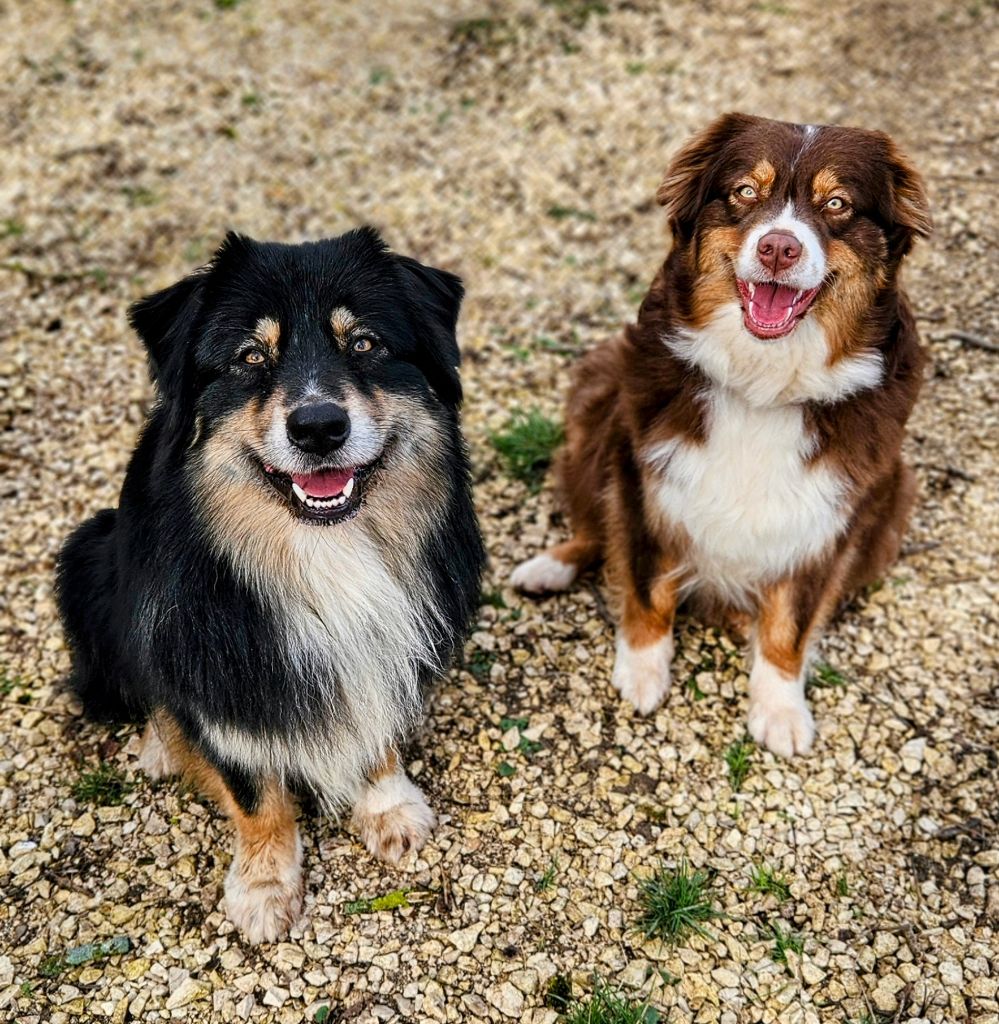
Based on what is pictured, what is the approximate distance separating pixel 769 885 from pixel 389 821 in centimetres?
135

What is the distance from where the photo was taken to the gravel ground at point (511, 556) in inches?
118

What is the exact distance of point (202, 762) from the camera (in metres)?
3.01

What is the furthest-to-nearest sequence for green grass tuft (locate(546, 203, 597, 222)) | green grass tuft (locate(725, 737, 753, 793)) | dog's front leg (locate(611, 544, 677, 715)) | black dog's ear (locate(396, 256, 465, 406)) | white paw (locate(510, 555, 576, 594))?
green grass tuft (locate(546, 203, 597, 222)) < white paw (locate(510, 555, 576, 594)) < dog's front leg (locate(611, 544, 677, 715)) < green grass tuft (locate(725, 737, 753, 793)) < black dog's ear (locate(396, 256, 465, 406))

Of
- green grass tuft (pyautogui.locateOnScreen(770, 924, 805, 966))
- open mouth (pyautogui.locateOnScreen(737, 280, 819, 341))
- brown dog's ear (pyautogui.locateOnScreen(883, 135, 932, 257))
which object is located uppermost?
brown dog's ear (pyautogui.locateOnScreen(883, 135, 932, 257))

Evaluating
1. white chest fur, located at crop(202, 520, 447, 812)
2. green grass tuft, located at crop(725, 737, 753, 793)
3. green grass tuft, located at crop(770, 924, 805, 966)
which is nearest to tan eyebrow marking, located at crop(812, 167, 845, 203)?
white chest fur, located at crop(202, 520, 447, 812)

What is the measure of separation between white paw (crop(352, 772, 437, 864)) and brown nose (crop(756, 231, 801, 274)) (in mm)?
2125

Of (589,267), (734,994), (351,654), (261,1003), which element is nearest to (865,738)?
(734,994)

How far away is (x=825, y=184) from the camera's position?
9.34ft

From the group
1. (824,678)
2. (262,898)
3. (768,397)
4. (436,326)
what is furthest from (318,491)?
(824,678)

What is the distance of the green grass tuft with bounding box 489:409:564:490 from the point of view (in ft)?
15.5

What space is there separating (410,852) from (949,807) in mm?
1998

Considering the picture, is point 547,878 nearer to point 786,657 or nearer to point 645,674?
point 645,674

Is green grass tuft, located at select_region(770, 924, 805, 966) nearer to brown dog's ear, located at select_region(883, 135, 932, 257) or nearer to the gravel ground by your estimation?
the gravel ground

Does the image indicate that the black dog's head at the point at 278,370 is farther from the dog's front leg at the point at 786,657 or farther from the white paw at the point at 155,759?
the dog's front leg at the point at 786,657
